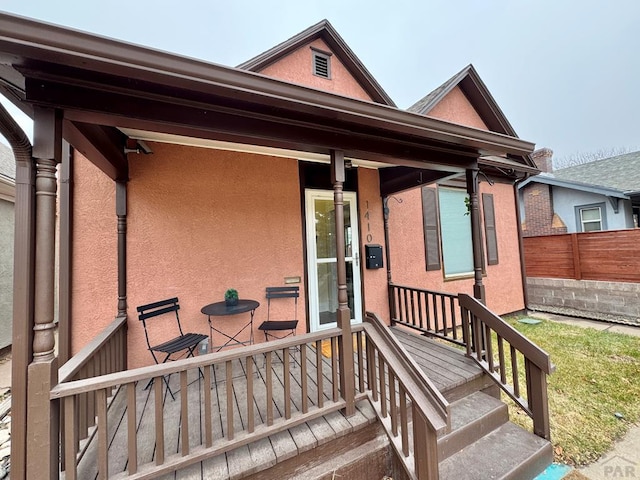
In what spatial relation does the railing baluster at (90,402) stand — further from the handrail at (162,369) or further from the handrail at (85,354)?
the handrail at (162,369)

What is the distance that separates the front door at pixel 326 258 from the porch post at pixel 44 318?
8.97ft

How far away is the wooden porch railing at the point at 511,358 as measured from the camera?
2.26 m

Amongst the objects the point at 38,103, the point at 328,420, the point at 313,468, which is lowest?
the point at 313,468

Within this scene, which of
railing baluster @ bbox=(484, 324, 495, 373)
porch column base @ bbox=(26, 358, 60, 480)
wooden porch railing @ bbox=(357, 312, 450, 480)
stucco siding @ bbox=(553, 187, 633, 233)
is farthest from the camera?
stucco siding @ bbox=(553, 187, 633, 233)

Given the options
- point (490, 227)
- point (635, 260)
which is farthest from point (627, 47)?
point (490, 227)

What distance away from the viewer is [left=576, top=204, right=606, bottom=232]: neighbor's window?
28.4 feet

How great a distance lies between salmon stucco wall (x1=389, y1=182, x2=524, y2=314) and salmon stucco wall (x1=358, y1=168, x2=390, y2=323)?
0.27 meters

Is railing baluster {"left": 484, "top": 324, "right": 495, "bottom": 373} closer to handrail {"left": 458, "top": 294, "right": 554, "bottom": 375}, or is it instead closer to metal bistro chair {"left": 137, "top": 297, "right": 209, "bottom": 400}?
handrail {"left": 458, "top": 294, "right": 554, "bottom": 375}

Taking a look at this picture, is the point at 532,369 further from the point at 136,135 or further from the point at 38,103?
the point at 136,135

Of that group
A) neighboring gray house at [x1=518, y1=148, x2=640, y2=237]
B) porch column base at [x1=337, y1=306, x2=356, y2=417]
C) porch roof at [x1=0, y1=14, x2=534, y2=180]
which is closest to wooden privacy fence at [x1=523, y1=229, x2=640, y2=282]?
neighboring gray house at [x1=518, y1=148, x2=640, y2=237]

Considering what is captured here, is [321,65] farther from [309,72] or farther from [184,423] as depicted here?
[184,423]

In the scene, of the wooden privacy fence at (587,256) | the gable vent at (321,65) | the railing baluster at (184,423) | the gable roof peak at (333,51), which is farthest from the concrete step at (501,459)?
the wooden privacy fence at (587,256)

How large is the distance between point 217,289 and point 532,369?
3273mm

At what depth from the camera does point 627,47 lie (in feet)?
49.1
